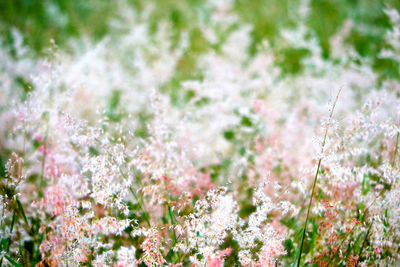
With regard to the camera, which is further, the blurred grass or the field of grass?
the blurred grass

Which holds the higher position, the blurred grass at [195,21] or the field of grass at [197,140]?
the blurred grass at [195,21]

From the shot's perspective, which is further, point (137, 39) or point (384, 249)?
point (137, 39)

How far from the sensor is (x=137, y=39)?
5.12 m

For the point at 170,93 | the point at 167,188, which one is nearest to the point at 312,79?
the point at 170,93

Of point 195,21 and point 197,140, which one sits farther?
point 195,21

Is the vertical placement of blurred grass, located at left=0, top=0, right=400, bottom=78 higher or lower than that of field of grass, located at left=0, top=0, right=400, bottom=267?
higher

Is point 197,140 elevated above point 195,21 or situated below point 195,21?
below

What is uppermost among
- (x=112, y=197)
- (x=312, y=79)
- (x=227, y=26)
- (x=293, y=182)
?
(x=227, y=26)

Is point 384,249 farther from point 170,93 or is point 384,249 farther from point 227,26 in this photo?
point 227,26

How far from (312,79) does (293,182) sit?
8.68 feet

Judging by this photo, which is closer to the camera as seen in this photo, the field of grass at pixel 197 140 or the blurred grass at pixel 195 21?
the field of grass at pixel 197 140

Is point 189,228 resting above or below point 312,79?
below

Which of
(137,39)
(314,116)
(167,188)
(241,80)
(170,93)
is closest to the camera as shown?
(167,188)

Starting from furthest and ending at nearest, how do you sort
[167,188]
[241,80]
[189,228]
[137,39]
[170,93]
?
1. [137,39]
2. [170,93]
3. [241,80]
4. [167,188]
5. [189,228]
